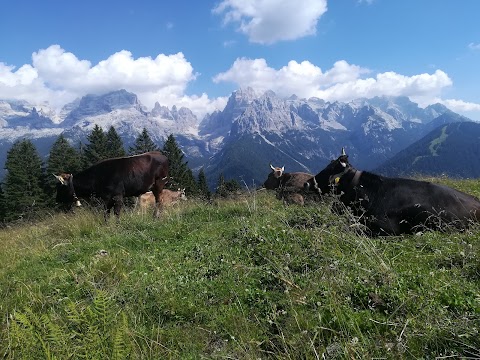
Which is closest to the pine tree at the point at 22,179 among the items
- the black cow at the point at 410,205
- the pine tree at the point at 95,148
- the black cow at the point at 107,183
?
the pine tree at the point at 95,148

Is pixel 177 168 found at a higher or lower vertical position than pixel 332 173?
lower

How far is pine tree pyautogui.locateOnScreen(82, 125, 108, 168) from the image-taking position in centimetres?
6138

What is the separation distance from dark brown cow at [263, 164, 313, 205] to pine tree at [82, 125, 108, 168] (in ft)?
158

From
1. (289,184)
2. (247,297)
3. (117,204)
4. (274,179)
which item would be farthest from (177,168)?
(247,297)

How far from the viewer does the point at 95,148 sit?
209 ft

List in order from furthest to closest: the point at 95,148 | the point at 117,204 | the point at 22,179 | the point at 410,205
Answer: the point at 95,148 → the point at 22,179 → the point at 117,204 → the point at 410,205

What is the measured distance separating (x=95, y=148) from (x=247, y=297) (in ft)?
210

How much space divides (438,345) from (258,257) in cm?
331

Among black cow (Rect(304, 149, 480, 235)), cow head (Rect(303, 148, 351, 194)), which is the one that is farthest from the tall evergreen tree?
black cow (Rect(304, 149, 480, 235))

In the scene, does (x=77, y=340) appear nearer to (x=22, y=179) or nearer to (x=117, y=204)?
(x=117, y=204)

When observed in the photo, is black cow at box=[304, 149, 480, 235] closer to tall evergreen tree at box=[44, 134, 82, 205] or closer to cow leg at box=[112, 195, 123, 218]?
cow leg at box=[112, 195, 123, 218]

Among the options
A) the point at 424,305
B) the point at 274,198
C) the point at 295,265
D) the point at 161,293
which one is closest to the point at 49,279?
the point at 161,293

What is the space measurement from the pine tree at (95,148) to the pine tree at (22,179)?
706 cm

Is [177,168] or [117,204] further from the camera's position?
[177,168]
